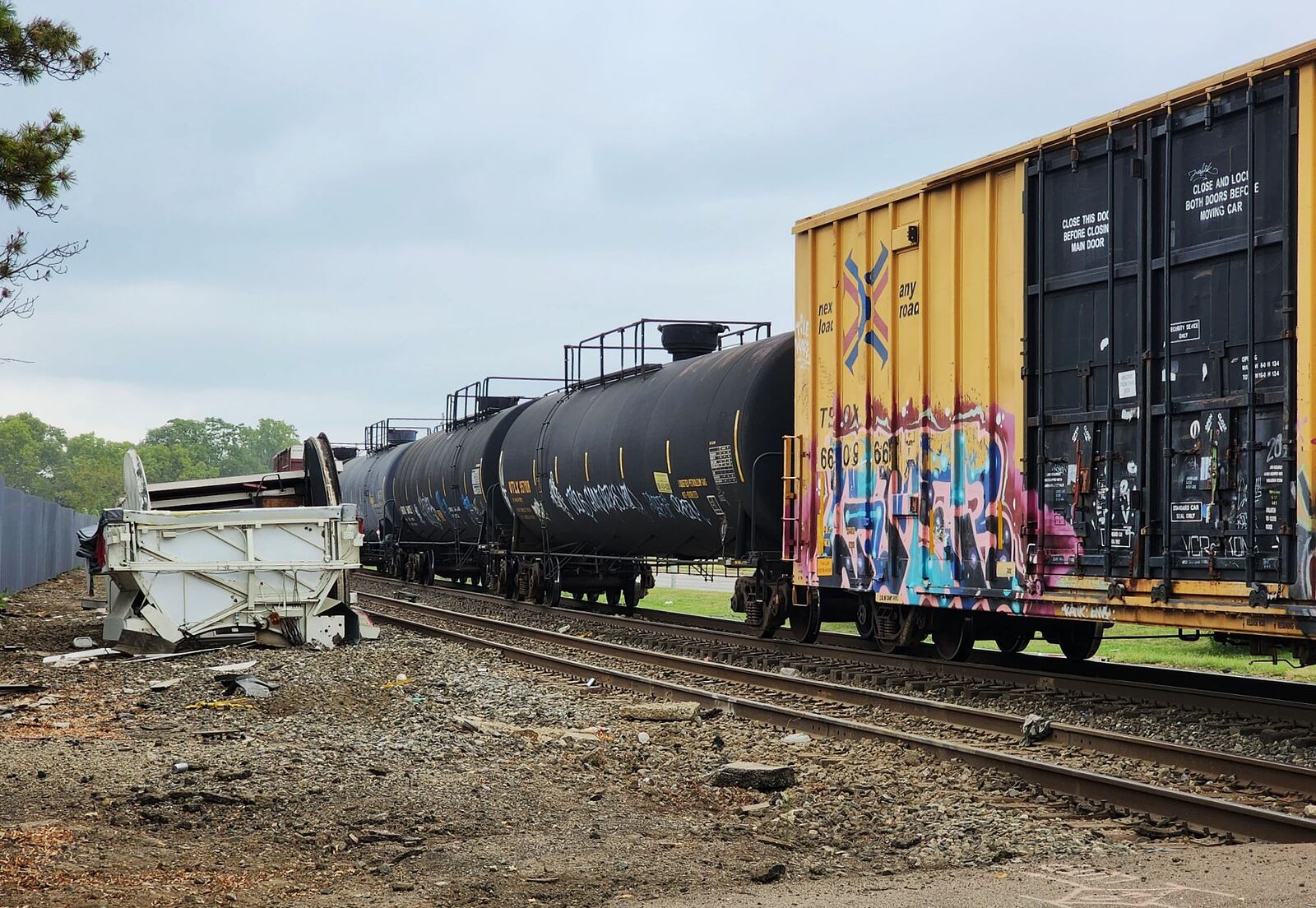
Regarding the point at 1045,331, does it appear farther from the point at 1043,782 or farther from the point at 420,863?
the point at 420,863

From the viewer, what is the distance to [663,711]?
33.8ft

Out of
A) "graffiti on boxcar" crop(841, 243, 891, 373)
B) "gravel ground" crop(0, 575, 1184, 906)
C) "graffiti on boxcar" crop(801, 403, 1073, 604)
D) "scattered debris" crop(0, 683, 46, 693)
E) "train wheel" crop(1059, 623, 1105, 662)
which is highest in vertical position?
"graffiti on boxcar" crop(841, 243, 891, 373)

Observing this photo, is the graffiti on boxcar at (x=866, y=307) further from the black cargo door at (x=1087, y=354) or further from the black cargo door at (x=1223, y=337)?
the black cargo door at (x=1223, y=337)

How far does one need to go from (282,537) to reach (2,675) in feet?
10.0

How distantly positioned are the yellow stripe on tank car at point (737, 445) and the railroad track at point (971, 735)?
2.05m

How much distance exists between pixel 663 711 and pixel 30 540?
25.5 metres

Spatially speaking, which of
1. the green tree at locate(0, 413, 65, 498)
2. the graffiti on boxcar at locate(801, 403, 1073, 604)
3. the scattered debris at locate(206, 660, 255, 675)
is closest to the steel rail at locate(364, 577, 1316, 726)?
the graffiti on boxcar at locate(801, 403, 1073, 604)

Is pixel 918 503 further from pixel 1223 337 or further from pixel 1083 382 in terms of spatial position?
pixel 1223 337

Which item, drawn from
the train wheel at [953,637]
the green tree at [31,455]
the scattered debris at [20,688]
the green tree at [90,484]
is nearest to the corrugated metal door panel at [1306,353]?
the train wheel at [953,637]

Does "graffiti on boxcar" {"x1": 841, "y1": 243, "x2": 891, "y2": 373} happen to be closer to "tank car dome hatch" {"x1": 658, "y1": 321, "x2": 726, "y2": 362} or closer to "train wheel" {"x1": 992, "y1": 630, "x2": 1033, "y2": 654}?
"train wheel" {"x1": 992, "y1": 630, "x2": 1033, "y2": 654}

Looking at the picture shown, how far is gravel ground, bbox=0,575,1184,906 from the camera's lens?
5.62m

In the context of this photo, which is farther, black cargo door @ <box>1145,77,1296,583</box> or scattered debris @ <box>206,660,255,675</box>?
scattered debris @ <box>206,660,255,675</box>

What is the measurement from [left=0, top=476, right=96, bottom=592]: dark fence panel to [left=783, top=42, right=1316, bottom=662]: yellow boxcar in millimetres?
19386

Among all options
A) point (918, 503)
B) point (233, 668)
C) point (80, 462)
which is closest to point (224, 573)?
point (233, 668)
